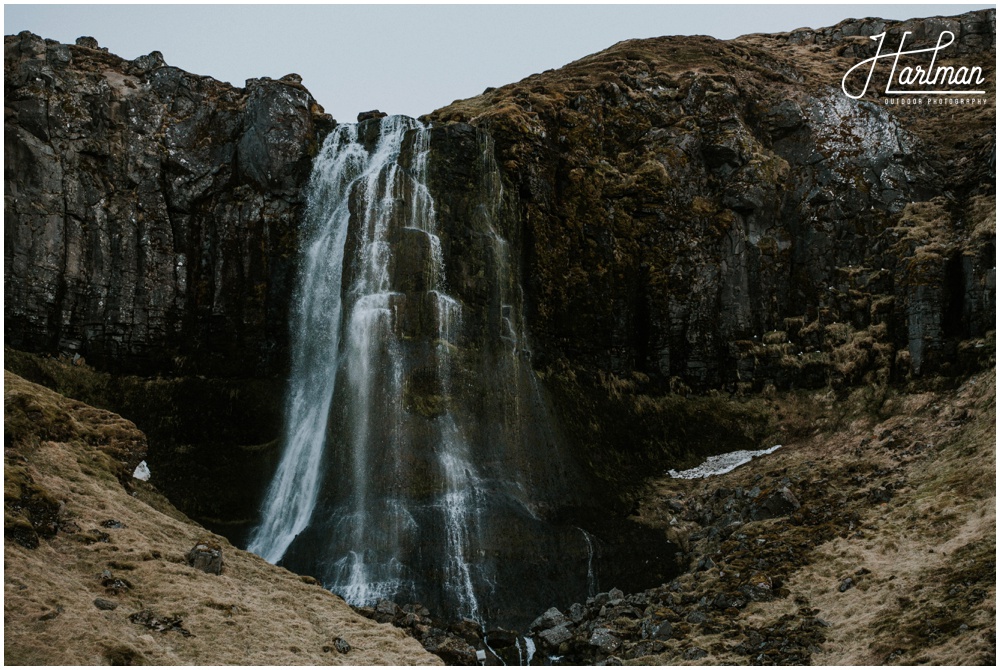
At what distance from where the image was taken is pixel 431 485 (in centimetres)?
3678

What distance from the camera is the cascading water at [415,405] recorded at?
3394 centimetres

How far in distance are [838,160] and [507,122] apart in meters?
21.4

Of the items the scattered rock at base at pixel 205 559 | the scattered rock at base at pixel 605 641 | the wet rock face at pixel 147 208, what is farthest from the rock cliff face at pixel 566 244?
the scattered rock at base at pixel 205 559

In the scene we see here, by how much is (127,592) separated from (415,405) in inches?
722

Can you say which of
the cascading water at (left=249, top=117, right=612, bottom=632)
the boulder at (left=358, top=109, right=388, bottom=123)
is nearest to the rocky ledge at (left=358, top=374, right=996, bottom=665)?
the cascading water at (left=249, top=117, right=612, bottom=632)

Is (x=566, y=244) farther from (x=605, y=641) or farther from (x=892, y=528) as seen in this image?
(x=605, y=641)

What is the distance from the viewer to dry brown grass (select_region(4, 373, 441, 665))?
19.6 meters

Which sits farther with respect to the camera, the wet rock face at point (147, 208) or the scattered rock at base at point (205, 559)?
the wet rock face at point (147, 208)

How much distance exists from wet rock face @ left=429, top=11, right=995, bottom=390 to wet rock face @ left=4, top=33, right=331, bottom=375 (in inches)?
504

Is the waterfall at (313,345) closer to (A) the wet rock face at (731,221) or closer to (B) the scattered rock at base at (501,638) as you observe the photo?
(A) the wet rock face at (731,221)

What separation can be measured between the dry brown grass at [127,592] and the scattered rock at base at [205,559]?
0.33 meters

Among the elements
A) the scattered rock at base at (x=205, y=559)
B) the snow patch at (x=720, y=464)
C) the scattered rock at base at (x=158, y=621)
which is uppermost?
the snow patch at (x=720, y=464)

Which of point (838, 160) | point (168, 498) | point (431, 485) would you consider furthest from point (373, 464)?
point (838, 160)

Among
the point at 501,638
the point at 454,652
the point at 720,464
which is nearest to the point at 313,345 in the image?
the point at 501,638
